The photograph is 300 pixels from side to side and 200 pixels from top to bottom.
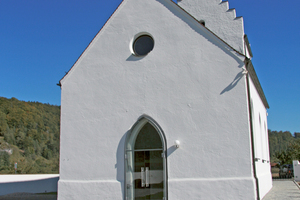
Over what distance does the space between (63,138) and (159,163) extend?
4.56 m

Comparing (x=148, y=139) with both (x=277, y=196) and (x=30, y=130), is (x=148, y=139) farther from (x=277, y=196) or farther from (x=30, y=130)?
(x=30, y=130)

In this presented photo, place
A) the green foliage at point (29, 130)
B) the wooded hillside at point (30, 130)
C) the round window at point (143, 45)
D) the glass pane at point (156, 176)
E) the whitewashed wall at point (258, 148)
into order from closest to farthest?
the glass pane at point (156, 176)
the round window at point (143, 45)
the whitewashed wall at point (258, 148)
the wooded hillside at point (30, 130)
the green foliage at point (29, 130)

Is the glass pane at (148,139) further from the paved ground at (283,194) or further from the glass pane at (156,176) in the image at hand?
the paved ground at (283,194)

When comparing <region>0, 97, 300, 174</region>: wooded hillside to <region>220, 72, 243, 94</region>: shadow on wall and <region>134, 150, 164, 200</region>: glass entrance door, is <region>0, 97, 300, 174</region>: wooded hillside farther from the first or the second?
<region>220, 72, 243, 94</region>: shadow on wall

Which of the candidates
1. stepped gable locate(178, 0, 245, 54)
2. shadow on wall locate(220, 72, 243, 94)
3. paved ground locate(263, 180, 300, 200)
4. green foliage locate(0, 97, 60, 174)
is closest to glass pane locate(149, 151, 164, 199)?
shadow on wall locate(220, 72, 243, 94)

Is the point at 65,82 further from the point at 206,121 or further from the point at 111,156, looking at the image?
the point at 206,121

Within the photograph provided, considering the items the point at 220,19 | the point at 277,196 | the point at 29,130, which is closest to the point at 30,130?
the point at 29,130

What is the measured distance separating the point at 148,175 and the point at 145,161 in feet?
1.90

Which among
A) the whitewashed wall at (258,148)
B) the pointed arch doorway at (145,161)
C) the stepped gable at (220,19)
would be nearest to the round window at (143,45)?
the pointed arch doorway at (145,161)

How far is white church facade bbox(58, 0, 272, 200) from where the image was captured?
11.0 metres

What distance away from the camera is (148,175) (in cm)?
1202

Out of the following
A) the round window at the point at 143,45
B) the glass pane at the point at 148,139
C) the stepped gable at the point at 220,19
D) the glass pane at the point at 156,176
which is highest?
the stepped gable at the point at 220,19

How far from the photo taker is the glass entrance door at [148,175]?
38.7 feet

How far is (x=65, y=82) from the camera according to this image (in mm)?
13859
